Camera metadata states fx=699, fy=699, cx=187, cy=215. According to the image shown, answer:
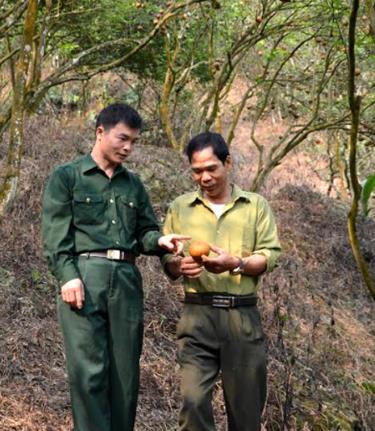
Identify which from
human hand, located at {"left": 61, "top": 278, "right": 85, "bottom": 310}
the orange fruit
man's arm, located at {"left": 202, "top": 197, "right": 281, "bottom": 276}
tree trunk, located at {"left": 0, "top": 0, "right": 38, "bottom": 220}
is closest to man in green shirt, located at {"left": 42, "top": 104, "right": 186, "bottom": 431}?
human hand, located at {"left": 61, "top": 278, "right": 85, "bottom": 310}

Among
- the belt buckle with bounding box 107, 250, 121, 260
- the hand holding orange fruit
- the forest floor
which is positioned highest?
the hand holding orange fruit

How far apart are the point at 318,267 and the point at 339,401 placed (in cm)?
501

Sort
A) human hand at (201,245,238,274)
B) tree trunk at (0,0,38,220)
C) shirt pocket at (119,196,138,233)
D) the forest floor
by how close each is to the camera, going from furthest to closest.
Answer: tree trunk at (0,0,38,220), the forest floor, shirt pocket at (119,196,138,233), human hand at (201,245,238,274)

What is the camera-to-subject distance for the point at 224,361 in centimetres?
368

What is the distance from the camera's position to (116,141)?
12.4ft

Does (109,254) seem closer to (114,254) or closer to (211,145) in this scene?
(114,254)

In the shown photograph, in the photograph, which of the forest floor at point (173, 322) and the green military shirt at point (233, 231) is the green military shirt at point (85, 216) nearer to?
the green military shirt at point (233, 231)

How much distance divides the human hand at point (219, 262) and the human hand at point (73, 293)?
2.15ft

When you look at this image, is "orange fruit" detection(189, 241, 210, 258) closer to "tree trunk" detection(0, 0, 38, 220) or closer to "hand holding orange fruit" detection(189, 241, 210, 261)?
"hand holding orange fruit" detection(189, 241, 210, 261)

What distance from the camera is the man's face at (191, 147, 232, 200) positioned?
376 cm

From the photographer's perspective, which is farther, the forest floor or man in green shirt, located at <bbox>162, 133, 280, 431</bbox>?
the forest floor

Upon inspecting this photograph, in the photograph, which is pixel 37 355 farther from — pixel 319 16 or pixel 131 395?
pixel 319 16

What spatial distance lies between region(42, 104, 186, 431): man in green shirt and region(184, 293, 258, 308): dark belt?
295 millimetres

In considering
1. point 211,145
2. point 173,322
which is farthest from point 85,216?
point 173,322
